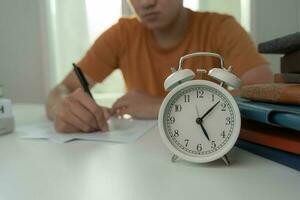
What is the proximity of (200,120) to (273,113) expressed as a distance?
0.31ft

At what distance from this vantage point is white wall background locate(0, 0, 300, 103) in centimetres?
172

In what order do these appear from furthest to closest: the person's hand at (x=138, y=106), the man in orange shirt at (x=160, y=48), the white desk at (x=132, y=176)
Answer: the man in orange shirt at (x=160, y=48) < the person's hand at (x=138, y=106) < the white desk at (x=132, y=176)

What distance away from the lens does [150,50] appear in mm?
1396

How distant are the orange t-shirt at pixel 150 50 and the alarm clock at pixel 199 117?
79 centimetres

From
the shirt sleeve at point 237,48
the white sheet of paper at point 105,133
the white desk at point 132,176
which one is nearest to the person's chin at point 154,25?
the shirt sleeve at point 237,48

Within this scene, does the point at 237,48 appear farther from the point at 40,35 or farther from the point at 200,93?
the point at 40,35

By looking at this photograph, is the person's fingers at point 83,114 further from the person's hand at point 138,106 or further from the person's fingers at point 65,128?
the person's hand at point 138,106

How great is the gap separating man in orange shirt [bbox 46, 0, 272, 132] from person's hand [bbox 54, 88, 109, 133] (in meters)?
0.30

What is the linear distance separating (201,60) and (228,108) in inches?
32.9

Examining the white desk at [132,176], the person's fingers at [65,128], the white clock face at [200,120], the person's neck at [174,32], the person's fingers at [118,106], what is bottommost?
the person's fingers at [118,106]

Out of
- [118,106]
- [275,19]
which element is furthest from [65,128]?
[275,19]

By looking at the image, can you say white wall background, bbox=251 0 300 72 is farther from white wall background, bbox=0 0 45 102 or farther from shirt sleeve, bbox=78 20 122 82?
white wall background, bbox=0 0 45 102

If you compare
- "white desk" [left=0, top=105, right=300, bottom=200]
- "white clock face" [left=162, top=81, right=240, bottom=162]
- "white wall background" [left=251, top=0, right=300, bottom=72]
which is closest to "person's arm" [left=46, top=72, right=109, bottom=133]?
"white desk" [left=0, top=105, right=300, bottom=200]

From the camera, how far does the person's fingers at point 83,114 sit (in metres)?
0.75
